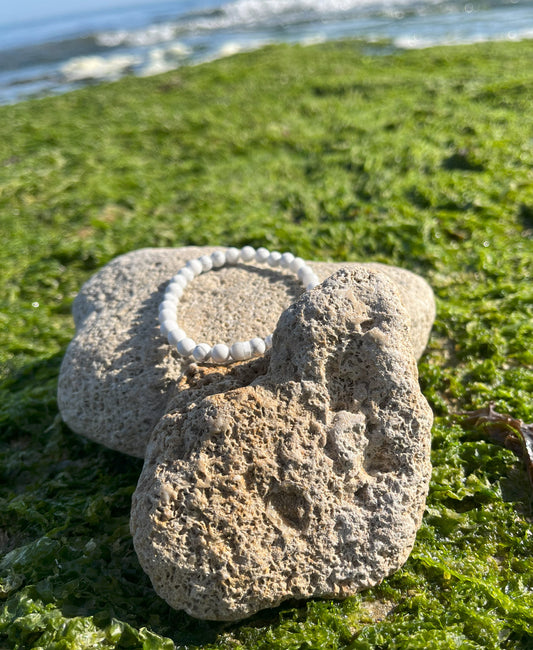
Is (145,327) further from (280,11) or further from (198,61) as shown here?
(280,11)

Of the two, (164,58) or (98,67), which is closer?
(98,67)

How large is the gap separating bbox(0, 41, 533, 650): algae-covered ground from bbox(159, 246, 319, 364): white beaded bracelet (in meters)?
0.74

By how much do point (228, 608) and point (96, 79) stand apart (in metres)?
13.6

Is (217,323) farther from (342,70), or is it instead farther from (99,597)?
(342,70)

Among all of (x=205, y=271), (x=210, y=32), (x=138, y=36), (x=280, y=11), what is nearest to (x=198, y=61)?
(x=210, y=32)

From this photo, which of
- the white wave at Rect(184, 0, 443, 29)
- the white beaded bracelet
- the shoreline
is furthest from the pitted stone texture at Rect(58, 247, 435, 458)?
the white wave at Rect(184, 0, 443, 29)

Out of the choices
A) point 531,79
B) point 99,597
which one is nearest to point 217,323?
point 99,597

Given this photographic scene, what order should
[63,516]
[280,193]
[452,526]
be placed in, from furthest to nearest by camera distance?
[280,193]
[63,516]
[452,526]

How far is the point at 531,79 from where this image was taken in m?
8.06

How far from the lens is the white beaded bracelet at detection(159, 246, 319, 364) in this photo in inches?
114

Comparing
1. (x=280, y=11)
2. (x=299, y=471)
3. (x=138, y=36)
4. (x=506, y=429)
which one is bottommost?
(x=506, y=429)

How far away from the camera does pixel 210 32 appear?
1927cm

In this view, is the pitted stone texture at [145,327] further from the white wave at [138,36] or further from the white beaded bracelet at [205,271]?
the white wave at [138,36]

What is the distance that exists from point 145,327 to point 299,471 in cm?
138
